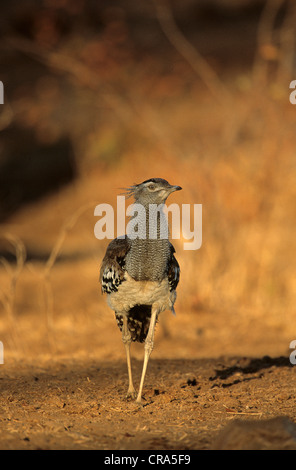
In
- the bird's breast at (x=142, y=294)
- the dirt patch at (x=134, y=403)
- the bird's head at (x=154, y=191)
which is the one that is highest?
the bird's head at (x=154, y=191)

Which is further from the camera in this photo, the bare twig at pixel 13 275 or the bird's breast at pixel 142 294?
the bare twig at pixel 13 275

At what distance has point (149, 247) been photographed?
6074 mm

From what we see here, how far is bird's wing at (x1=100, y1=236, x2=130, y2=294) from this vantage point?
20.4ft

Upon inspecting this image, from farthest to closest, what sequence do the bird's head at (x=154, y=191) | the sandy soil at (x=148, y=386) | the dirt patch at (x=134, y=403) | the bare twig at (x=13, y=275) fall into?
the bare twig at (x=13, y=275), the bird's head at (x=154, y=191), the sandy soil at (x=148, y=386), the dirt patch at (x=134, y=403)

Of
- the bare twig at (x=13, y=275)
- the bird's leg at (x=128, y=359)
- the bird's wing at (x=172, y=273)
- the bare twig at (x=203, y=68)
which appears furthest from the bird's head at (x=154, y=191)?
the bare twig at (x=203, y=68)

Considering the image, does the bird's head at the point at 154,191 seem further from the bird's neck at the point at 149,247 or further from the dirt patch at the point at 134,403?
the dirt patch at the point at 134,403

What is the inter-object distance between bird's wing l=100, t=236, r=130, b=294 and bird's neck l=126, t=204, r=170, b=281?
106mm

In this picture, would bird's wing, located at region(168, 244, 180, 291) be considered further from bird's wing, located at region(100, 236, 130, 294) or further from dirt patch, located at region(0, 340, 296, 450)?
dirt patch, located at region(0, 340, 296, 450)

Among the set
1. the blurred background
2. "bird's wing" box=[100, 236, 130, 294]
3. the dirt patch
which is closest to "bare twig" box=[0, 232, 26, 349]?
the blurred background

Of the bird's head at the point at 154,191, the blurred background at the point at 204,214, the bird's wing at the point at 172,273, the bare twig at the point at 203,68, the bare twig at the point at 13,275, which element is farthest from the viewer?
the bare twig at the point at 203,68

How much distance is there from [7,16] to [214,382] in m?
30.1

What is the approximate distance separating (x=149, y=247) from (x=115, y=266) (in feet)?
1.36

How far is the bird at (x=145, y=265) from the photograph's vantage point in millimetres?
6051

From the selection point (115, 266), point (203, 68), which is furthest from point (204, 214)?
point (203, 68)
